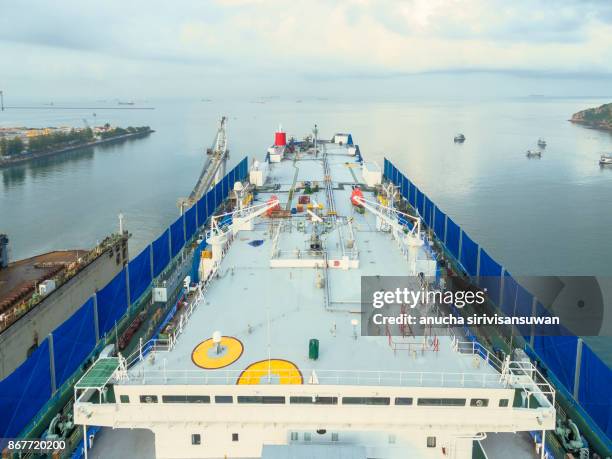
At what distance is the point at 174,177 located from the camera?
75875mm

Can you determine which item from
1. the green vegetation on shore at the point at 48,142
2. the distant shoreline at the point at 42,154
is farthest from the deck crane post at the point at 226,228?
the green vegetation on shore at the point at 48,142

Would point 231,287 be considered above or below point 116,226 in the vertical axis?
above

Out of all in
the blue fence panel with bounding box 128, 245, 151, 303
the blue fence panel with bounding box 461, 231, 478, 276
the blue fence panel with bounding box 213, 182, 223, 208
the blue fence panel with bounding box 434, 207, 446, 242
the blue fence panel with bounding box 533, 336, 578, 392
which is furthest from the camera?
the blue fence panel with bounding box 213, 182, 223, 208

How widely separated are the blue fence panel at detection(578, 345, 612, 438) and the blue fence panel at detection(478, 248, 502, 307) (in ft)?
25.5

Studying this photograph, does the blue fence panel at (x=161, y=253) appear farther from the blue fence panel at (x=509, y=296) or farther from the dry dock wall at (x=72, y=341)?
the blue fence panel at (x=509, y=296)

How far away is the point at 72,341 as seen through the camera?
18281 millimetres

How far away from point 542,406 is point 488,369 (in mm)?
1499

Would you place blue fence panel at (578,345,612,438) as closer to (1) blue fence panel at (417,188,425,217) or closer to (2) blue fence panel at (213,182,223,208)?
(1) blue fence panel at (417,188,425,217)

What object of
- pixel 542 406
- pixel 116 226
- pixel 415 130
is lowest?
pixel 116 226

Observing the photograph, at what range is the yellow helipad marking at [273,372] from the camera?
39.3 ft

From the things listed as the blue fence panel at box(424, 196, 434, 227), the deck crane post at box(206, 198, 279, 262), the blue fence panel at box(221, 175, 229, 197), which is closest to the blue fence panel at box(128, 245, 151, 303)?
the deck crane post at box(206, 198, 279, 262)

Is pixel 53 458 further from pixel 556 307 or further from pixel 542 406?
pixel 556 307

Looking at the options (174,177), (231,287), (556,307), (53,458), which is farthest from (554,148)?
(53,458)

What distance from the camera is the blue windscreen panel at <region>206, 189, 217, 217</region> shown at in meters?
38.8
